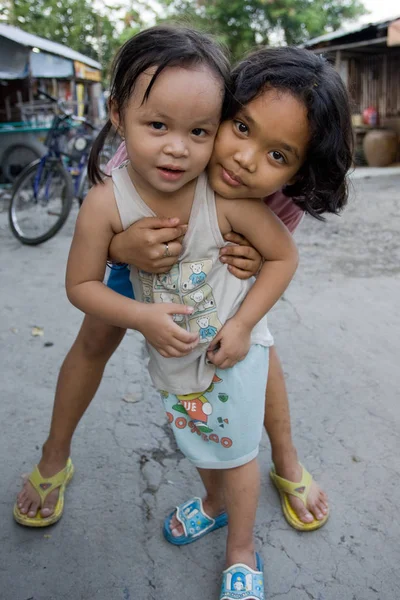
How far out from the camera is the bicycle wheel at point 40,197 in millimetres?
4848

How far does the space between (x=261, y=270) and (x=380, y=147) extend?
1072cm

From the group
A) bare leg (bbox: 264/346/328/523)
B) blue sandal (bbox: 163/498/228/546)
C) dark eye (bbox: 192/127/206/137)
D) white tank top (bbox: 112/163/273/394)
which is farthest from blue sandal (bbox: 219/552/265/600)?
dark eye (bbox: 192/127/206/137)

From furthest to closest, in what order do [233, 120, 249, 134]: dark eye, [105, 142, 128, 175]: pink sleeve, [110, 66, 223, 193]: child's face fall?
[105, 142, 128, 175]: pink sleeve, [233, 120, 249, 134]: dark eye, [110, 66, 223, 193]: child's face

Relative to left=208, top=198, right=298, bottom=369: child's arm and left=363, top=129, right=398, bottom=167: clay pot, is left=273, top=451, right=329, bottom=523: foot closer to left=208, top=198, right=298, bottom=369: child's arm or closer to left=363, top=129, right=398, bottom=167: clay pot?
left=208, top=198, right=298, bottom=369: child's arm

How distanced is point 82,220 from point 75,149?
15.3ft

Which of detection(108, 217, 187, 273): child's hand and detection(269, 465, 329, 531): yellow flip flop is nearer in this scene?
detection(108, 217, 187, 273): child's hand

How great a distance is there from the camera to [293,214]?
1467 mm

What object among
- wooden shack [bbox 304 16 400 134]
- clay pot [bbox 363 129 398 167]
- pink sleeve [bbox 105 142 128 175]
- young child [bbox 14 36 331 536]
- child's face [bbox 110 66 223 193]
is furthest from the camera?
wooden shack [bbox 304 16 400 134]

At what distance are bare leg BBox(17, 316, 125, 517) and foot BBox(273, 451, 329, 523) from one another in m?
0.60

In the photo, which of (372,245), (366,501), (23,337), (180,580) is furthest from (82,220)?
(372,245)

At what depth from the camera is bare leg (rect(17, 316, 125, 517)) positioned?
154cm

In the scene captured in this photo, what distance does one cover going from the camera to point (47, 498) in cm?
158

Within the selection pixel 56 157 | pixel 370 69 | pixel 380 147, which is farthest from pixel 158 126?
pixel 370 69

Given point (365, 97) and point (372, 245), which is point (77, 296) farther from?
point (365, 97)
